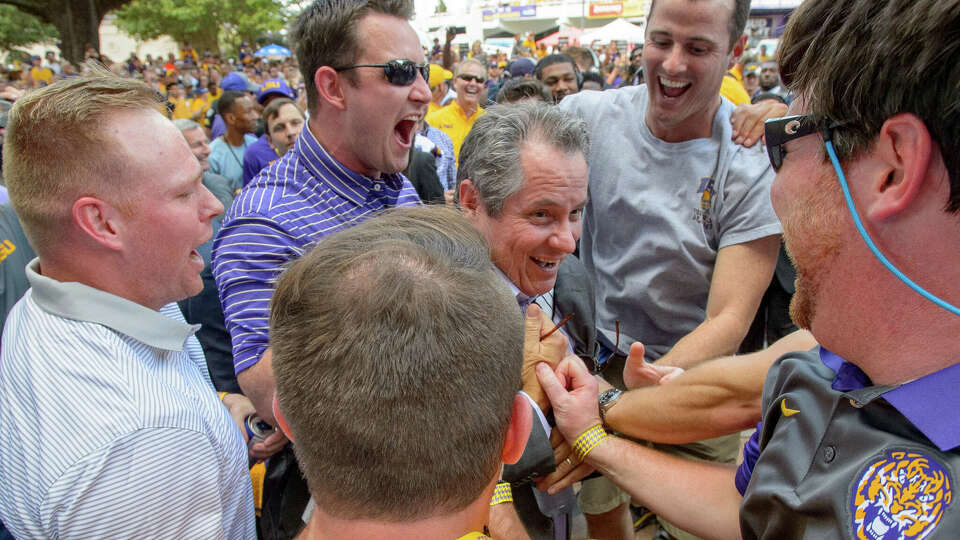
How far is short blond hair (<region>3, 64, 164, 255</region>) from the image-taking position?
154 cm

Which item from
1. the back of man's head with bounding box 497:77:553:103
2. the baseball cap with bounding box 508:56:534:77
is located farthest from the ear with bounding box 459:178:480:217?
the baseball cap with bounding box 508:56:534:77

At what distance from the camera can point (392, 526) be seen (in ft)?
3.28

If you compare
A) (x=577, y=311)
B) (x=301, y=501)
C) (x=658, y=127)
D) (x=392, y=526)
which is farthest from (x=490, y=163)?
(x=392, y=526)

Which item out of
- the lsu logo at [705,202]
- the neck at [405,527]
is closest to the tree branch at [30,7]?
the lsu logo at [705,202]

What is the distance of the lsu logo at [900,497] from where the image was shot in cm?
102

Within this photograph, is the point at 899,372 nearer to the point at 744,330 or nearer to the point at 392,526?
the point at 392,526

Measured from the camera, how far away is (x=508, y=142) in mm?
2203

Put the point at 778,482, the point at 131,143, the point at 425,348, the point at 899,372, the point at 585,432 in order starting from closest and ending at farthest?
the point at 425,348
the point at 899,372
the point at 778,482
the point at 131,143
the point at 585,432

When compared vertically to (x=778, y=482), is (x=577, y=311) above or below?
below

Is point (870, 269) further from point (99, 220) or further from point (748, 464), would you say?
point (99, 220)

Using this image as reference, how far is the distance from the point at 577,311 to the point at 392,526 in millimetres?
1603

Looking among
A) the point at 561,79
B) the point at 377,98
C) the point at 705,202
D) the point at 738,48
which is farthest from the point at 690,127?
the point at 561,79

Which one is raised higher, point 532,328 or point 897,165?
point 897,165

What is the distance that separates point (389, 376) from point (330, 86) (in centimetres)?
158
